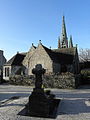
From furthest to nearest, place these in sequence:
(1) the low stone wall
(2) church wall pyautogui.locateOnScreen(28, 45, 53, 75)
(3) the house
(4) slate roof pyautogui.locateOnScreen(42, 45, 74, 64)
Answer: (3) the house → (4) slate roof pyautogui.locateOnScreen(42, 45, 74, 64) → (2) church wall pyautogui.locateOnScreen(28, 45, 53, 75) → (1) the low stone wall

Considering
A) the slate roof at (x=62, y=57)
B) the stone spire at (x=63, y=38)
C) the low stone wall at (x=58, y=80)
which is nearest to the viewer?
the low stone wall at (x=58, y=80)

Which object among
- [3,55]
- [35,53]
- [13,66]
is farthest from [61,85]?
[3,55]

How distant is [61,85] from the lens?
21.2m

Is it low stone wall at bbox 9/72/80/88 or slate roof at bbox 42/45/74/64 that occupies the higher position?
slate roof at bbox 42/45/74/64

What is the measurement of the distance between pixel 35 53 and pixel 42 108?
22.6 metres

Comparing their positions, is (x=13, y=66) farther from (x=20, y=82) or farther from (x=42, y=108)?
(x=42, y=108)

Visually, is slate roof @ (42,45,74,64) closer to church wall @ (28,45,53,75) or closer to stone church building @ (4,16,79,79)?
stone church building @ (4,16,79,79)

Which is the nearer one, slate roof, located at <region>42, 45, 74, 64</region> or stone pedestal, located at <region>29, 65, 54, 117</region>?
stone pedestal, located at <region>29, 65, 54, 117</region>

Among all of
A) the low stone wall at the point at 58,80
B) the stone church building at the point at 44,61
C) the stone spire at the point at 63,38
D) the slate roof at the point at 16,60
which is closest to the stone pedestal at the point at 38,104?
the low stone wall at the point at 58,80

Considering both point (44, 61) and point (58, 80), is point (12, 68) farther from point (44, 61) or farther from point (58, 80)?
point (58, 80)

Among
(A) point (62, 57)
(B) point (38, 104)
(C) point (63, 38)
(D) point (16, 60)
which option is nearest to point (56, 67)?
(A) point (62, 57)

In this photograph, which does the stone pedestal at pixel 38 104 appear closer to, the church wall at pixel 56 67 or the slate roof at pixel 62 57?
the church wall at pixel 56 67

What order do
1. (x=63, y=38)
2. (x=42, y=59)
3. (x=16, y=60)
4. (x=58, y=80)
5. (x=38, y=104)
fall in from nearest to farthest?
(x=38, y=104)
(x=58, y=80)
(x=42, y=59)
(x=16, y=60)
(x=63, y=38)

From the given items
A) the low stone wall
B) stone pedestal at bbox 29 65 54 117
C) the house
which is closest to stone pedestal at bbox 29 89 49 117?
stone pedestal at bbox 29 65 54 117
